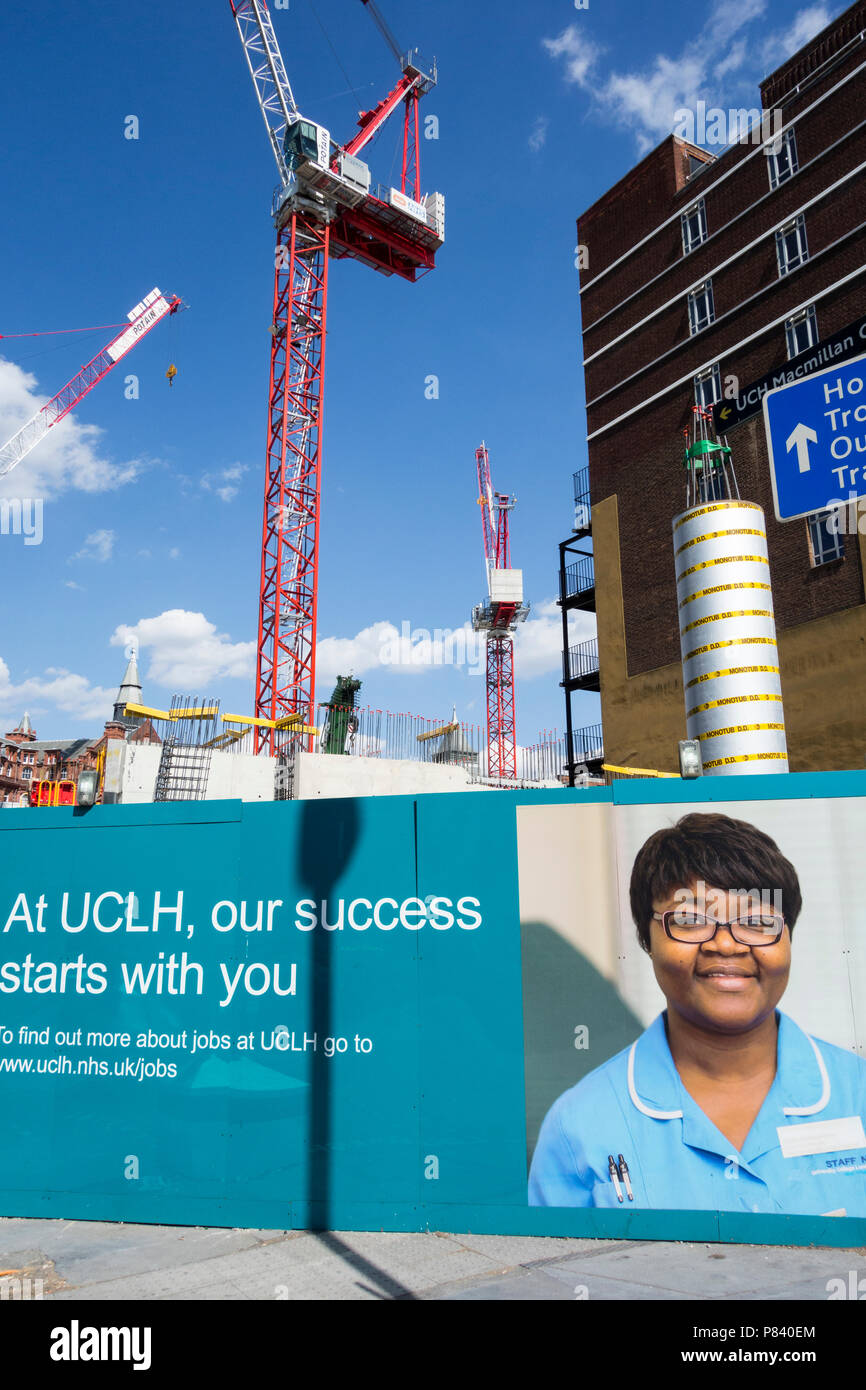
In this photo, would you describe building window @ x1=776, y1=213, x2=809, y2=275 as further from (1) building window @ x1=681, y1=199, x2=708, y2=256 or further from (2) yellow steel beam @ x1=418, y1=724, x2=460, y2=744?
(2) yellow steel beam @ x1=418, y1=724, x2=460, y2=744

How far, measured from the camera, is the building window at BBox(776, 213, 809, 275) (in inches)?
996

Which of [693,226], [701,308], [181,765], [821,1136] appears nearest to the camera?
[821,1136]

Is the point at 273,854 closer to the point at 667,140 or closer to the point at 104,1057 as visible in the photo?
the point at 104,1057

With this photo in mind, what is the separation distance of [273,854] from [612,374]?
2822cm

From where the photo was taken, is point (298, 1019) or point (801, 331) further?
point (801, 331)

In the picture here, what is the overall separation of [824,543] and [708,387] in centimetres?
767

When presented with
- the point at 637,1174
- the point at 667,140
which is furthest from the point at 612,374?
the point at 637,1174

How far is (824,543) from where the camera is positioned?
23109 millimetres

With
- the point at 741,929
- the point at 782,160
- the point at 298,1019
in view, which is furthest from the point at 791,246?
the point at 298,1019

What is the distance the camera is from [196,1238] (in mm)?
7406

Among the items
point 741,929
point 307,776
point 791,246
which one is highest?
point 791,246

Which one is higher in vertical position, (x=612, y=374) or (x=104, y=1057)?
(x=612, y=374)

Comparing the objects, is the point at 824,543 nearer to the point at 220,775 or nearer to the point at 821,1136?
the point at 220,775
